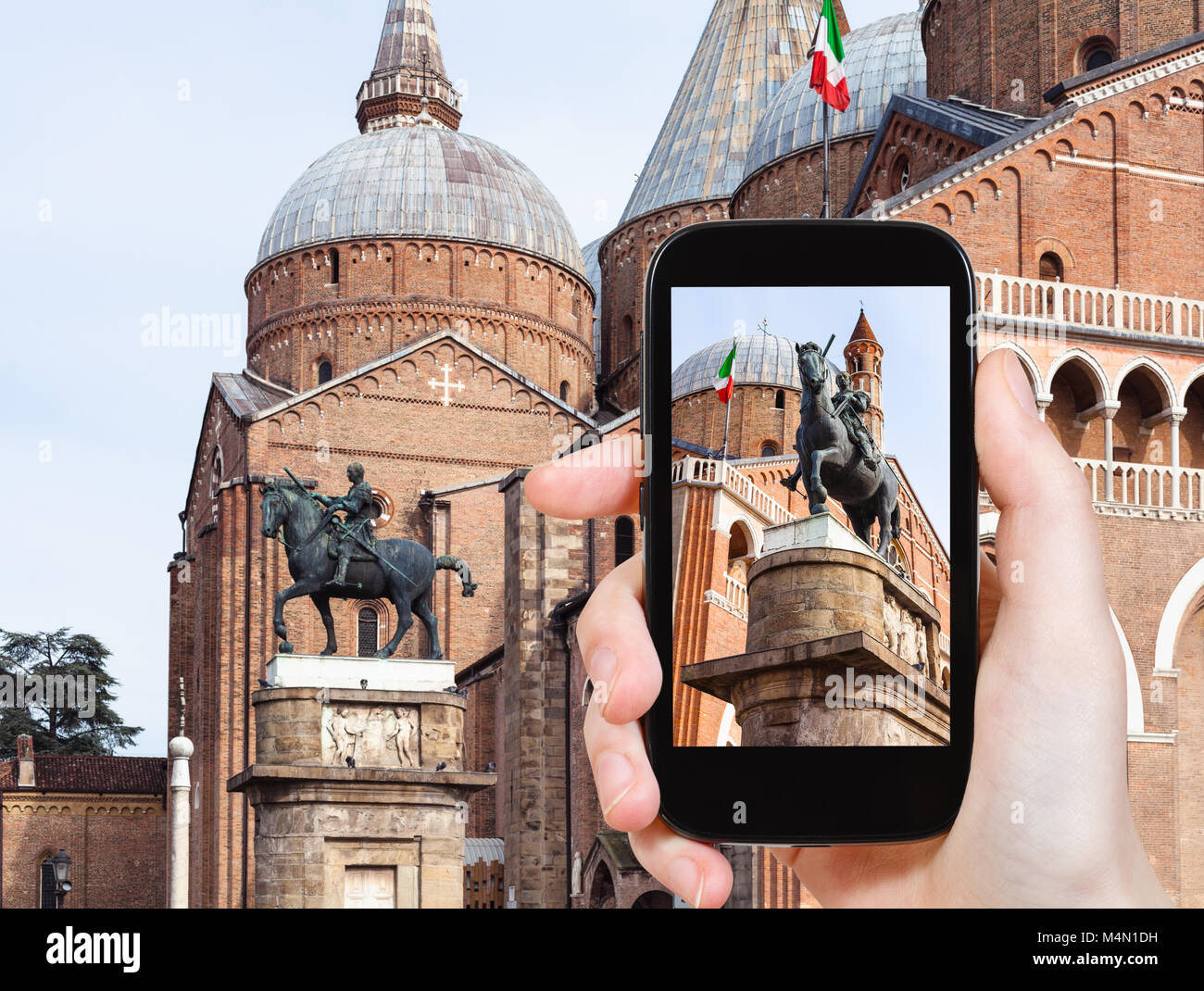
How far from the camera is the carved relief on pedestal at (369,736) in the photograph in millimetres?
15789

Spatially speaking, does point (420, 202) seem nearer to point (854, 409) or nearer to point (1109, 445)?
point (1109, 445)

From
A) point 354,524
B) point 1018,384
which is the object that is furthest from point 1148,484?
point 1018,384

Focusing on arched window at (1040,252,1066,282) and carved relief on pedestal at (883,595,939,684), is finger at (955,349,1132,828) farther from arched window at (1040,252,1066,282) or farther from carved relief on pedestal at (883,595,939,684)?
arched window at (1040,252,1066,282)

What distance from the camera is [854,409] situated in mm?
3049

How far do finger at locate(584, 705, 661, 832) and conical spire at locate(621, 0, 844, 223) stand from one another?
41881 millimetres

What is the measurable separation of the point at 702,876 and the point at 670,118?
150 ft

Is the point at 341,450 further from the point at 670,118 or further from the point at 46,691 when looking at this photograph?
the point at 46,691

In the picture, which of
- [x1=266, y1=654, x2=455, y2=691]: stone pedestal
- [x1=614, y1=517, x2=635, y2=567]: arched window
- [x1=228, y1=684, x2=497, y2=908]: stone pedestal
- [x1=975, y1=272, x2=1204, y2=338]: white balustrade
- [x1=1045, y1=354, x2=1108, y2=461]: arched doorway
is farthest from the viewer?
[x1=614, y1=517, x2=635, y2=567]: arched window

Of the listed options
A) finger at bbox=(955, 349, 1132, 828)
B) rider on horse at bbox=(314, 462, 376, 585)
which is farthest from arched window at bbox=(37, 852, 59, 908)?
finger at bbox=(955, 349, 1132, 828)

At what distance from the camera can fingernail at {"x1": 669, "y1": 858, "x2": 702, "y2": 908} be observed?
2377mm

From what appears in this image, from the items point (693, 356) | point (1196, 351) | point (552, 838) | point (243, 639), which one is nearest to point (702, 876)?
point (693, 356)

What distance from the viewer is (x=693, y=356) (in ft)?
9.12

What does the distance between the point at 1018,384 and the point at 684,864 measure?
2.78ft

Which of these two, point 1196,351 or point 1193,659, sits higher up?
point 1196,351
